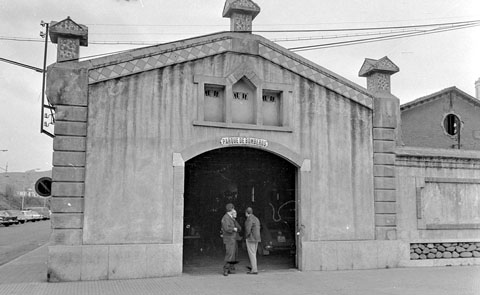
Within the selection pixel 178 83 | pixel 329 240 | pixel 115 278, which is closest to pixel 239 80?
pixel 178 83

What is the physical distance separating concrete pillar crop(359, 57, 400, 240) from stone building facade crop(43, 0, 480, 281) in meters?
0.03

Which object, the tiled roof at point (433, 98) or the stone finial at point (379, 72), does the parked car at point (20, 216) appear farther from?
the stone finial at point (379, 72)

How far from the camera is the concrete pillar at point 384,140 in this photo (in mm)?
15227

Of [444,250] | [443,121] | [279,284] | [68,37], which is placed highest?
[443,121]

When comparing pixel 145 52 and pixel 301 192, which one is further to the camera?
pixel 301 192

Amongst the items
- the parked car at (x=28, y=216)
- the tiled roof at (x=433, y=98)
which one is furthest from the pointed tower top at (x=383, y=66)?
the parked car at (x=28, y=216)

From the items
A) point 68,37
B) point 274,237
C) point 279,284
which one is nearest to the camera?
point 279,284

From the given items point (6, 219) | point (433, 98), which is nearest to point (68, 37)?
point (433, 98)

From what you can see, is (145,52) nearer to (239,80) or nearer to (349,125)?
(239,80)

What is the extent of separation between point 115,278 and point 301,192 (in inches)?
222

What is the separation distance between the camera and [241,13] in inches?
586

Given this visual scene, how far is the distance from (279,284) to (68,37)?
8.36m

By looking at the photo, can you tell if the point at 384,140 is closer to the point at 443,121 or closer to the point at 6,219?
the point at 443,121

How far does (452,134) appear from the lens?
107ft
